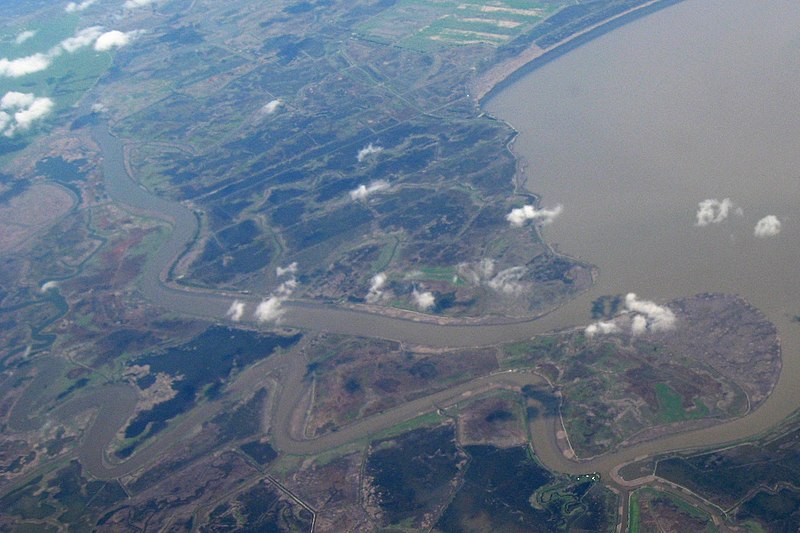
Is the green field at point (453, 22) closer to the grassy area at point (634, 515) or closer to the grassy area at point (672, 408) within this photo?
the grassy area at point (672, 408)

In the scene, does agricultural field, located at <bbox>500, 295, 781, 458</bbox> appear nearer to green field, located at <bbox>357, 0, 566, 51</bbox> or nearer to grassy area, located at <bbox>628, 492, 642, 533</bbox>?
grassy area, located at <bbox>628, 492, 642, 533</bbox>

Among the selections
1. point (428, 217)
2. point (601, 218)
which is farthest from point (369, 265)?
point (601, 218)

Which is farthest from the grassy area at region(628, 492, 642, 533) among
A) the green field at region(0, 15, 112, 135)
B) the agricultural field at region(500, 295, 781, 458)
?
the green field at region(0, 15, 112, 135)

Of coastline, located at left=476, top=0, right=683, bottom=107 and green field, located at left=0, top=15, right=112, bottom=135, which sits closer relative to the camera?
coastline, located at left=476, top=0, right=683, bottom=107

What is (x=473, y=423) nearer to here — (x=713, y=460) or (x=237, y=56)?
(x=713, y=460)

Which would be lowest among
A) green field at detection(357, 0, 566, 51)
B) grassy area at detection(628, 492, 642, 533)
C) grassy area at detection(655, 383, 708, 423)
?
grassy area at detection(628, 492, 642, 533)

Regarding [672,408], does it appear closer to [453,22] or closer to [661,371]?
[661,371]

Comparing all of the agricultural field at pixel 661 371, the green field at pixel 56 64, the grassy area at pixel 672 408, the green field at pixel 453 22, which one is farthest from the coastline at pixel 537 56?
the green field at pixel 56 64

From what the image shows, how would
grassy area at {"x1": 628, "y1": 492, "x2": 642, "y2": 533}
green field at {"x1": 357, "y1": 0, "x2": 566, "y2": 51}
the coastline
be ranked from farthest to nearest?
green field at {"x1": 357, "y1": 0, "x2": 566, "y2": 51} → the coastline → grassy area at {"x1": 628, "y1": 492, "x2": 642, "y2": 533}

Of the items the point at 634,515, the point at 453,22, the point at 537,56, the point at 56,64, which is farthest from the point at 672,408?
the point at 56,64
